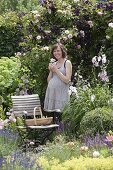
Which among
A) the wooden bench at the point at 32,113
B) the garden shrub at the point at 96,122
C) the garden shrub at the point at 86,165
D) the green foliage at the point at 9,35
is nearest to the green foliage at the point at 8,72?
the wooden bench at the point at 32,113

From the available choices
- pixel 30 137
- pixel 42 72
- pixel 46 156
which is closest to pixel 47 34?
pixel 42 72

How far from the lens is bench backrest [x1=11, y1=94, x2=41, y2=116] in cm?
982

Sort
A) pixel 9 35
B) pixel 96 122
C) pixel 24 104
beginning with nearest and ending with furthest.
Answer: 1. pixel 96 122
2. pixel 24 104
3. pixel 9 35

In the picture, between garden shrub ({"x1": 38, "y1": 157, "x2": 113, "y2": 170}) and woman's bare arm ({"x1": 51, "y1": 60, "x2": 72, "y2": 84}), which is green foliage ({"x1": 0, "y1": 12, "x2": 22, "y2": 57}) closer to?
woman's bare arm ({"x1": 51, "y1": 60, "x2": 72, "y2": 84})

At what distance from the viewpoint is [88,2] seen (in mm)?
12133

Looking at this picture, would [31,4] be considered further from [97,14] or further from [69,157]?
[69,157]

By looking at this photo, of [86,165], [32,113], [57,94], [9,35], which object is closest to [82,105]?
[57,94]

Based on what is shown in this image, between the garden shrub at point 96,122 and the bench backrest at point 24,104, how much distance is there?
4.82ft

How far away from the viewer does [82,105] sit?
9.13 metres

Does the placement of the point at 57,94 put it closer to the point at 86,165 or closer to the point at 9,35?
the point at 86,165

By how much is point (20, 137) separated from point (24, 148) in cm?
45

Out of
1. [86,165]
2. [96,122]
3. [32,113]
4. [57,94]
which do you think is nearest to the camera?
[86,165]

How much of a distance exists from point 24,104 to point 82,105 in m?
1.21

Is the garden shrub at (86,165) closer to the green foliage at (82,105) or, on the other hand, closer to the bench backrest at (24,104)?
the green foliage at (82,105)
